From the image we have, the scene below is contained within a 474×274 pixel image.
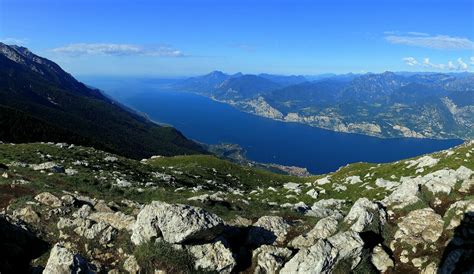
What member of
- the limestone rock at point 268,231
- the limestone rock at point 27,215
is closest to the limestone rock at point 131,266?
the limestone rock at point 268,231

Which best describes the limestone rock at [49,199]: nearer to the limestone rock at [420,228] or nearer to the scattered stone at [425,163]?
the limestone rock at [420,228]

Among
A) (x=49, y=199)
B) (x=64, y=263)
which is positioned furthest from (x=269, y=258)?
(x=49, y=199)

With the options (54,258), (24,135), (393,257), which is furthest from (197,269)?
(24,135)

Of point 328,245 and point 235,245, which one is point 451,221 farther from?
point 235,245

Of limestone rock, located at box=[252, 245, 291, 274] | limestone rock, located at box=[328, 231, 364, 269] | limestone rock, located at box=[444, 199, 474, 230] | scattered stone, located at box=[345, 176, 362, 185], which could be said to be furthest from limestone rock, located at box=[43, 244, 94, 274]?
scattered stone, located at box=[345, 176, 362, 185]

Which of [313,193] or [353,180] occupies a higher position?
[353,180]

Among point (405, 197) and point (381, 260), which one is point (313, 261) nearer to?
point (381, 260)
